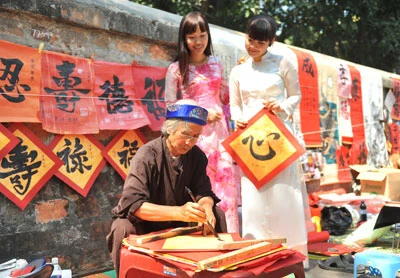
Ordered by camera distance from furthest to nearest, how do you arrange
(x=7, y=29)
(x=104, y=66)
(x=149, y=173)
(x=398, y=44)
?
(x=398, y=44) → (x=104, y=66) → (x=7, y=29) → (x=149, y=173)

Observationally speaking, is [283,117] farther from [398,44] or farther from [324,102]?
[398,44]

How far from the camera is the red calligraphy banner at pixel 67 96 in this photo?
3393mm

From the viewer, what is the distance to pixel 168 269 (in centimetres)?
193

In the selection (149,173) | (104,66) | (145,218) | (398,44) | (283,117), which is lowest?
(145,218)

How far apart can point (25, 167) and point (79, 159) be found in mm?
441

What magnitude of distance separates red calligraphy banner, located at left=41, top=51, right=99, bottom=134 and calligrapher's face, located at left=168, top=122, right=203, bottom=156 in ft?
4.14

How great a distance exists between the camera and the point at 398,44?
11.4 metres

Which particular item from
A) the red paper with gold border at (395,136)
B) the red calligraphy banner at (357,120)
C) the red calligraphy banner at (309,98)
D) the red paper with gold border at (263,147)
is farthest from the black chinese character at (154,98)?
the red paper with gold border at (395,136)

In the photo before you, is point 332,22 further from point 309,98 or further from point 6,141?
point 6,141

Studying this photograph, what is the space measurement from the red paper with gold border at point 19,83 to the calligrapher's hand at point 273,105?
1.60m

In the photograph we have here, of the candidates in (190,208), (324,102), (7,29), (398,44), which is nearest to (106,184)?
(7,29)

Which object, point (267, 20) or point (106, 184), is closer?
point (267, 20)

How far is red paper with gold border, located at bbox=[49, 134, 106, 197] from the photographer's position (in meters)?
3.47

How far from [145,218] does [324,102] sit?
4.94 m
